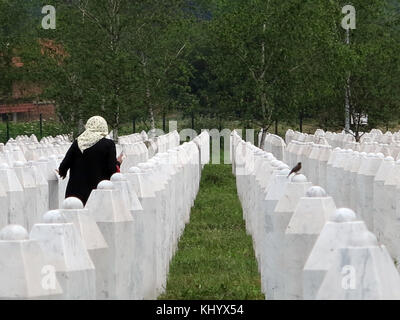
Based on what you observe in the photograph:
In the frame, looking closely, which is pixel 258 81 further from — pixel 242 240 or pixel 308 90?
pixel 242 240

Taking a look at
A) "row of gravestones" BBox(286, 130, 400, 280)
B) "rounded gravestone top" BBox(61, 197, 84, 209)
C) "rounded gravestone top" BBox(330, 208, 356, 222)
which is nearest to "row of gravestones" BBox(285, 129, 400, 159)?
"row of gravestones" BBox(286, 130, 400, 280)

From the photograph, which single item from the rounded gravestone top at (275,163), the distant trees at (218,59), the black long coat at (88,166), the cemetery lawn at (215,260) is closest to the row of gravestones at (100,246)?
the cemetery lawn at (215,260)

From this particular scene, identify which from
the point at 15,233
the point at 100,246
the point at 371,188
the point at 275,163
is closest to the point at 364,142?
the point at 371,188

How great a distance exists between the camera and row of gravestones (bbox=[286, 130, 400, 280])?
12.4 m

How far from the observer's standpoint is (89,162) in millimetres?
12828

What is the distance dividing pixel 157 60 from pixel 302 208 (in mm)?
39030

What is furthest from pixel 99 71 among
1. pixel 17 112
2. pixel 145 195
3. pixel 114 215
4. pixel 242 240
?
pixel 17 112

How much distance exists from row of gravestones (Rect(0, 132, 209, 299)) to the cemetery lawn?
0.31 meters

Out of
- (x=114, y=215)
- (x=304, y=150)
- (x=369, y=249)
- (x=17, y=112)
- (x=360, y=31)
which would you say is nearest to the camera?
(x=369, y=249)

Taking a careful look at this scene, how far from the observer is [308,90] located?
34.7m

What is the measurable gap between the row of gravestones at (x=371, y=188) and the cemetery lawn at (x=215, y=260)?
1371mm

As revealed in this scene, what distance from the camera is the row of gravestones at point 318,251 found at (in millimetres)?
4766

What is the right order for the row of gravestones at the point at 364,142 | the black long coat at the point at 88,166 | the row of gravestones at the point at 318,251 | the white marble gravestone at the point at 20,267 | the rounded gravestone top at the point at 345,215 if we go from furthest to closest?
1. the row of gravestones at the point at 364,142
2. the black long coat at the point at 88,166
3. the rounded gravestone top at the point at 345,215
4. the white marble gravestone at the point at 20,267
5. the row of gravestones at the point at 318,251

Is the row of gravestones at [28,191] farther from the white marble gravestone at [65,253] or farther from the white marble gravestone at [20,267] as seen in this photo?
the white marble gravestone at [20,267]
